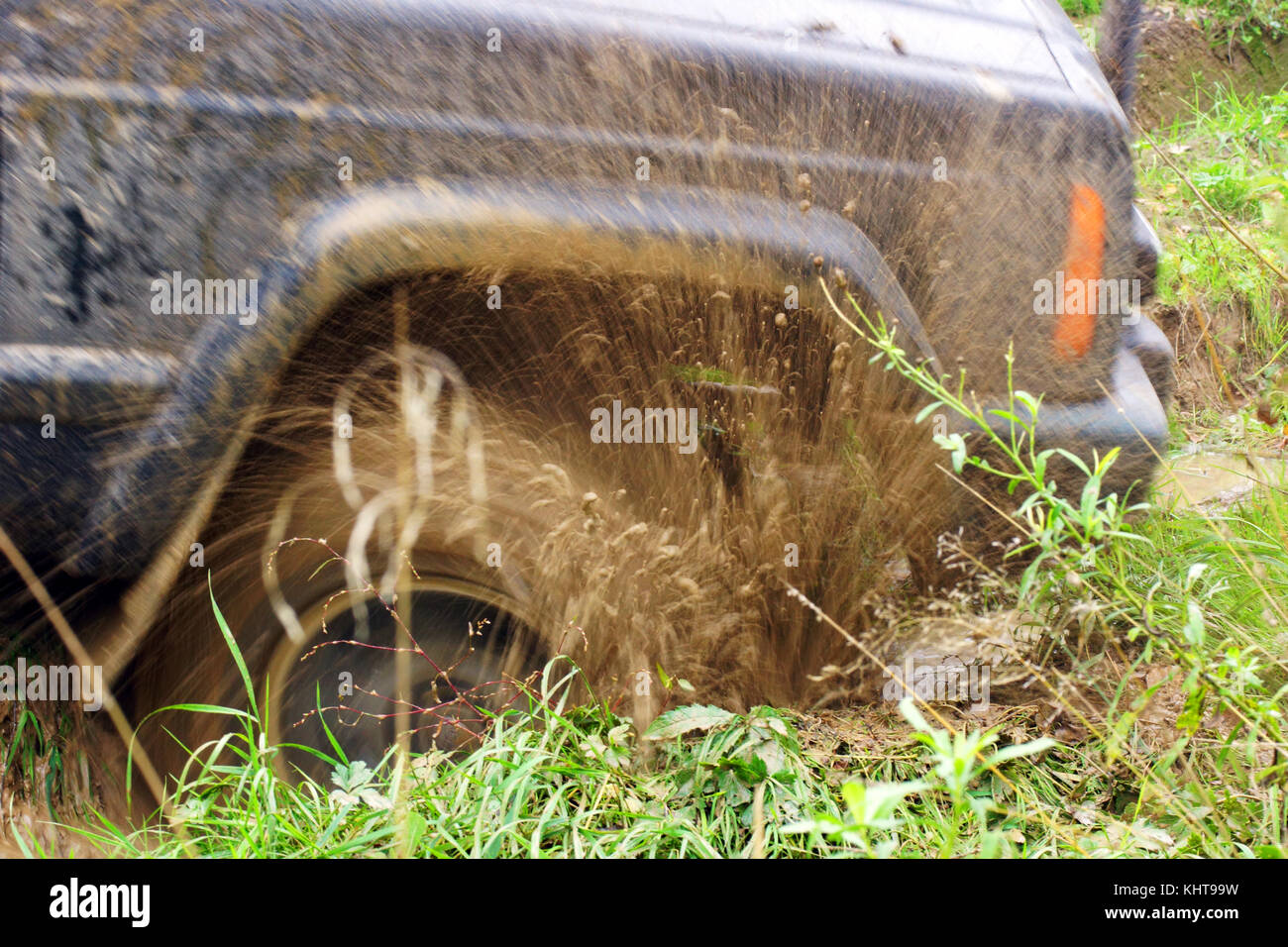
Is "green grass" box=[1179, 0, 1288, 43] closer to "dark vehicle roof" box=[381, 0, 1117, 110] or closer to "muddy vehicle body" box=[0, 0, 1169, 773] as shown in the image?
"dark vehicle roof" box=[381, 0, 1117, 110]

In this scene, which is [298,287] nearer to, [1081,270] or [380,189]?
[380,189]

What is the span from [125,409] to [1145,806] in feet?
6.34

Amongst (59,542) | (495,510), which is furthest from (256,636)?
(495,510)

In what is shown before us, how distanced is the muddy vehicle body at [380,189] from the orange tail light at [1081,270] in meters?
0.13

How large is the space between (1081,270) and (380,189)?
57.5 inches

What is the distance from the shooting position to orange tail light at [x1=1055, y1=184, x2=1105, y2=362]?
1855mm

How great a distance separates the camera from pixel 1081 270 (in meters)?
1.89

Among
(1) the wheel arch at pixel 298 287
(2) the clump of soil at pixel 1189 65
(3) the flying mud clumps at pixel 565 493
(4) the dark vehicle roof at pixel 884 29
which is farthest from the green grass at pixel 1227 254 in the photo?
(1) the wheel arch at pixel 298 287

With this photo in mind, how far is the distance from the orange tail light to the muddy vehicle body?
13 centimetres

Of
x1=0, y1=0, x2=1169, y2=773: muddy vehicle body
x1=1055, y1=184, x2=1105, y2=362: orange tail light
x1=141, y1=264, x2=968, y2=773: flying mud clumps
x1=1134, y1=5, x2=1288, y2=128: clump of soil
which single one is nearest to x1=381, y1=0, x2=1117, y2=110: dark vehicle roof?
x1=0, y1=0, x2=1169, y2=773: muddy vehicle body

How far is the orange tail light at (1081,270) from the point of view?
1.86 meters

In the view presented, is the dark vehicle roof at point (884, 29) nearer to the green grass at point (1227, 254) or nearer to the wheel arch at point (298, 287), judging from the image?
the wheel arch at point (298, 287)

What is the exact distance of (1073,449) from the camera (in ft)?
6.60

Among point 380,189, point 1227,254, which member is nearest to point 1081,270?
point 380,189
